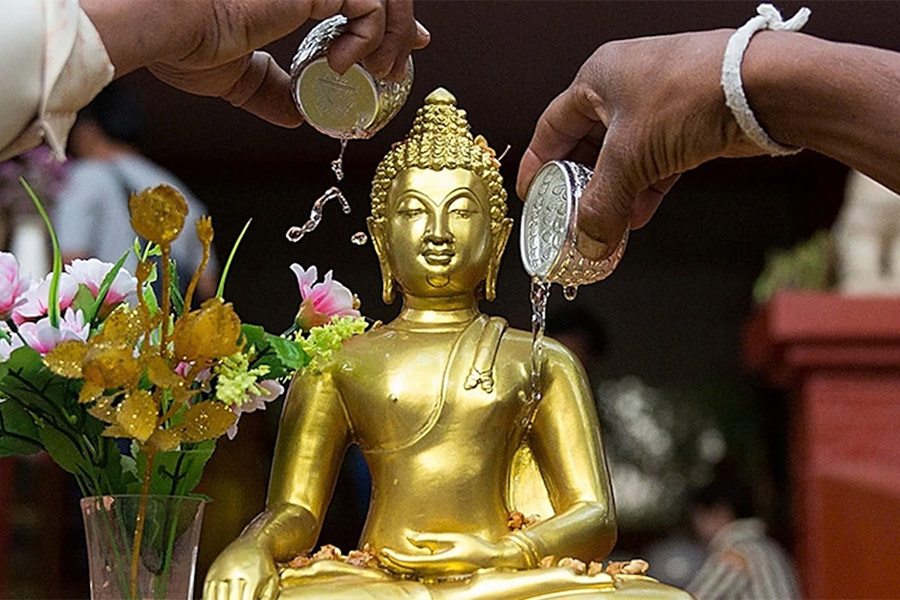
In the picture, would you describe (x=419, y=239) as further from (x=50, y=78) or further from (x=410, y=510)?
(x=50, y=78)

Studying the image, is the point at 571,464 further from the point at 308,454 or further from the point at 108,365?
the point at 108,365

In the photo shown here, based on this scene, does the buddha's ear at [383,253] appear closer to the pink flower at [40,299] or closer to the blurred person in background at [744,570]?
the pink flower at [40,299]

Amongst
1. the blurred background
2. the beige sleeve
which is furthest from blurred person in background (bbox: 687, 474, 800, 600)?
the beige sleeve

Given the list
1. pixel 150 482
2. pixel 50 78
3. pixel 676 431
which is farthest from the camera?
pixel 676 431

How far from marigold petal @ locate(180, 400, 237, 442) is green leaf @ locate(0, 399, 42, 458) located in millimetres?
161

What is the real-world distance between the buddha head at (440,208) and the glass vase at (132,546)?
1.24ft

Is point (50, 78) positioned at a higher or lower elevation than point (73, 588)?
higher

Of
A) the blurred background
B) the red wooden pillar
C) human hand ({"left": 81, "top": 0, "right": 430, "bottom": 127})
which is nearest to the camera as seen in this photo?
human hand ({"left": 81, "top": 0, "right": 430, "bottom": 127})

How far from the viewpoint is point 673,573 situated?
16.3ft


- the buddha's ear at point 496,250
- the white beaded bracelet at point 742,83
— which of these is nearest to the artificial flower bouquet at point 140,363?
the buddha's ear at point 496,250

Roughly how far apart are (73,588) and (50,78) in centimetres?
317

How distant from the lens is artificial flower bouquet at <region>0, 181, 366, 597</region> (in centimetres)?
137

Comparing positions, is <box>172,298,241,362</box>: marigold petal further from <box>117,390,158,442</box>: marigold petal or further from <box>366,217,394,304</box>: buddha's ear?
<box>366,217,394,304</box>: buddha's ear

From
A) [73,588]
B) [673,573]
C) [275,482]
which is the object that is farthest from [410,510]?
[673,573]
